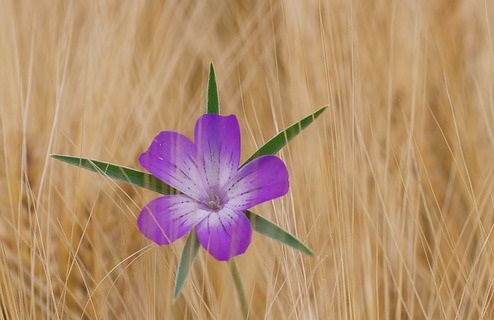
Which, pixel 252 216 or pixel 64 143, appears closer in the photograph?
pixel 252 216

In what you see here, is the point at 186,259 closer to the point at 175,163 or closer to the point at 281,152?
the point at 175,163

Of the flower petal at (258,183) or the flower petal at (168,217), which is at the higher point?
the flower petal at (258,183)

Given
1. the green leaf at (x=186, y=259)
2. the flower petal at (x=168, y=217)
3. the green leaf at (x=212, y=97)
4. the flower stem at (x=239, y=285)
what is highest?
the green leaf at (x=212, y=97)

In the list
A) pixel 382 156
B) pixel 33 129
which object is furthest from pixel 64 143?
pixel 382 156

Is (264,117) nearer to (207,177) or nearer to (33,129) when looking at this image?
(33,129)

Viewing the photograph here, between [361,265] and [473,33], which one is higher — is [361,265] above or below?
below
